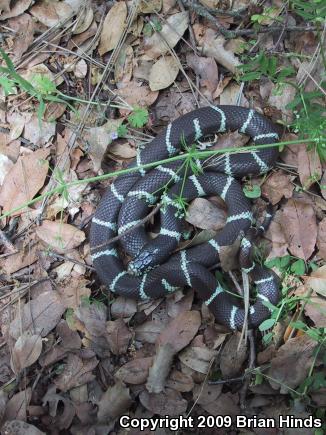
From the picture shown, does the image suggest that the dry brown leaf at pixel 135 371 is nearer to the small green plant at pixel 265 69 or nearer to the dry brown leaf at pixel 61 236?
the dry brown leaf at pixel 61 236

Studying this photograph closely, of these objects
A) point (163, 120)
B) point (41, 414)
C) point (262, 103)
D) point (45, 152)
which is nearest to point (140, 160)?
point (163, 120)

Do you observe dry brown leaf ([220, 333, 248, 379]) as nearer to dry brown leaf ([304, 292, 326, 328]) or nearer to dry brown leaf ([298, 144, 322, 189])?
dry brown leaf ([304, 292, 326, 328])

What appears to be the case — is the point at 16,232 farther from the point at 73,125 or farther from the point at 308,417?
the point at 308,417

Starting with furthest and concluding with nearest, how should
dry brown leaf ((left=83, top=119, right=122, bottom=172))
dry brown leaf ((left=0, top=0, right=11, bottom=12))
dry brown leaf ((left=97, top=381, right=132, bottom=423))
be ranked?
dry brown leaf ((left=0, top=0, right=11, bottom=12))
dry brown leaf ((left=83, top=119, right=122, bottom=172))
dry brown leaf ((left=97, top=381, right=132, bottom=423))

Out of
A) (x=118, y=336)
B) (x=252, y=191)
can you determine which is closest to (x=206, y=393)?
(x=118, y=336)

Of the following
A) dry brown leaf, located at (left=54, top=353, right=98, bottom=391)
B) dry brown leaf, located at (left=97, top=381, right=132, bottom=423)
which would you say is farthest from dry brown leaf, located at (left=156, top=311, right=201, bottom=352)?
dry brown leaf, located at (left=54, top=353, right=98, bottom=391)

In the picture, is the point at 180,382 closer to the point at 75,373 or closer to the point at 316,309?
the point at 75,373

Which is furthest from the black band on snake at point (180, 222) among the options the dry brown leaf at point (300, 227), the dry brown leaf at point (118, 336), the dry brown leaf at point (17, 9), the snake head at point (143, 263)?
the dry brown leaf at point (17, 9)
